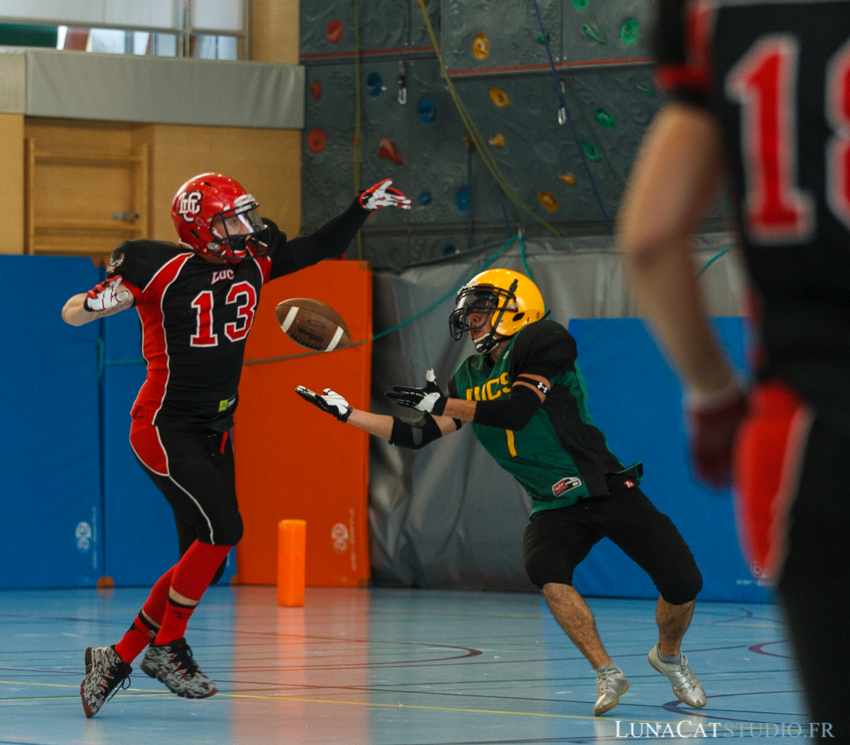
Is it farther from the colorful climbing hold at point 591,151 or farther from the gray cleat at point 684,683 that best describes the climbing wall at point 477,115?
the gray cleat at point 684,683

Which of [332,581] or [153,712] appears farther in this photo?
[332,581]

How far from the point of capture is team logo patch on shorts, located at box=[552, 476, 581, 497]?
251 inches

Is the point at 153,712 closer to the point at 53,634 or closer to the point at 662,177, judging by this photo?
the point at 53,634

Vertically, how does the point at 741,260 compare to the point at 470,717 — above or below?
above

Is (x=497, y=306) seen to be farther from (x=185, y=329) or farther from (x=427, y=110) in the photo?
(x=427, y=110)

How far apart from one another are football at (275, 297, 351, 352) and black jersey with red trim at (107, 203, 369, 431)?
2.38 ft

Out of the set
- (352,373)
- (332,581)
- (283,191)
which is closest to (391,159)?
(283,191)

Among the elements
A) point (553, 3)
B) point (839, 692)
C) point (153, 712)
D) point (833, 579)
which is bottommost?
point (153, 712)

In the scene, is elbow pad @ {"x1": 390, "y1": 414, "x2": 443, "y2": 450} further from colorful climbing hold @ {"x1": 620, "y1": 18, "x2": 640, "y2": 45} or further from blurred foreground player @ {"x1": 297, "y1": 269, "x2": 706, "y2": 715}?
colorful climbing hold @ {"x1": 620, "y1": 18, "x2": 640, "y2": 45}

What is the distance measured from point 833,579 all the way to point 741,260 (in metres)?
0.45

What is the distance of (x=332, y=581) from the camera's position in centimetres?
1337

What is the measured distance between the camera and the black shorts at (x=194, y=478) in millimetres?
5926

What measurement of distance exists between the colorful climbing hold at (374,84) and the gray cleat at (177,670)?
9353 mm

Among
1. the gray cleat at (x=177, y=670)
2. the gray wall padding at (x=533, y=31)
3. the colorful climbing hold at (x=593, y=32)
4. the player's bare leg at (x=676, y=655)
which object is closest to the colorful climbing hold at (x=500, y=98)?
the gray wall padding at (x=533, y=31)
